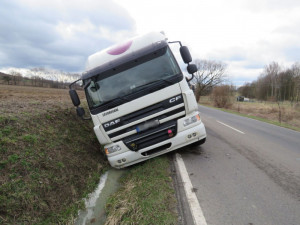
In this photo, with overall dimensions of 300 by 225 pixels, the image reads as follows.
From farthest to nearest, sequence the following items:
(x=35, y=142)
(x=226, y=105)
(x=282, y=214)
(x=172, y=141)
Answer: (x=226, y=105) → (x=172, y=141) → (x=35, y=142) → (x=282, y=214)

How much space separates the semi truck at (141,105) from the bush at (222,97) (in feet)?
86.5

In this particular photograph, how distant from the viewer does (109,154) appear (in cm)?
368

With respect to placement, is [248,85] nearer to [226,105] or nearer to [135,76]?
[226,105]

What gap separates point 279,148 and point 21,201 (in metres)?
6.26

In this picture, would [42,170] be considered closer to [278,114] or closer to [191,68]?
[191,68]

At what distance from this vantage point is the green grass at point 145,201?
219 cm

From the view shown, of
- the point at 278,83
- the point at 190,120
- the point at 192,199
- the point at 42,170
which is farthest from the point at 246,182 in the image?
the point at 278,83

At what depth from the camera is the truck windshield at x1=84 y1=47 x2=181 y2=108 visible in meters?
3.58

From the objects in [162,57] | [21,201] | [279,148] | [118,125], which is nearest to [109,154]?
[118,125]

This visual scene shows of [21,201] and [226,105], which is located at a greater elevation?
[21,201]

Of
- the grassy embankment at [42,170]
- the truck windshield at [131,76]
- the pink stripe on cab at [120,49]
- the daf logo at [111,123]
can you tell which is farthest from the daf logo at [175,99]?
the grassy embankment at [42,170]

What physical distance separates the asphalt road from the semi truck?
2.67ft

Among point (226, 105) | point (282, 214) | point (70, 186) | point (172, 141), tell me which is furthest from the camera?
point (226, 105)

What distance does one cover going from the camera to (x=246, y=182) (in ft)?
9.74
